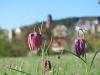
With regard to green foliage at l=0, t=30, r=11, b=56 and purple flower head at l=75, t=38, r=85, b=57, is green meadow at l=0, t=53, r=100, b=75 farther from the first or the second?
green foliage at l=0, t=30, r=11, b=56

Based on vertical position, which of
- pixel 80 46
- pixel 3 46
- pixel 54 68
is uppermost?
pixel 80 46

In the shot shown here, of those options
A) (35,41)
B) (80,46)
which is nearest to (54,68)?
(80,46)

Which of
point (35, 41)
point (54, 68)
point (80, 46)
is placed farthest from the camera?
point (54, 68)

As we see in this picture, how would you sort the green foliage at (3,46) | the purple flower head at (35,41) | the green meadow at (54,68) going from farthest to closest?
the green foliage at (3,46)
the green meadow at (54,68)
the purple flower head at (35,41)

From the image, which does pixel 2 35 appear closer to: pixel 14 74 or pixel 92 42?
pixel 92 42

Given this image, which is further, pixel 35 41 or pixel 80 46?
pixel 80 46

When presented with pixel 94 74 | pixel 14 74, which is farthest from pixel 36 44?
pixel 94 74

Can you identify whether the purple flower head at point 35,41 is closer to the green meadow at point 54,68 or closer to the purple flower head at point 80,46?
the purple flower head at point 80,46

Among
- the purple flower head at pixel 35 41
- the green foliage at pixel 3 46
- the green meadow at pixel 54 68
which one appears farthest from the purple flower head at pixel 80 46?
the green foliage at pixel 3 46

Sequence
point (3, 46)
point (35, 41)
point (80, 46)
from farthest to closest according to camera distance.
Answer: point (3, 46), point (80, 46), point (35, 41)

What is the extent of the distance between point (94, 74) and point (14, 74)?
48.2 inches

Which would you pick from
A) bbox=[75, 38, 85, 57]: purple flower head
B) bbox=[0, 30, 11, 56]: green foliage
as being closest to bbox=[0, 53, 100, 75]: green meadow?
bbox=[75, 38, 85, 57]: purple flower head

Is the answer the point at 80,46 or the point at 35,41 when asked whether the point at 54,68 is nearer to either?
the point at 80,46

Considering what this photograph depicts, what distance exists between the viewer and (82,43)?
7.75 ft
